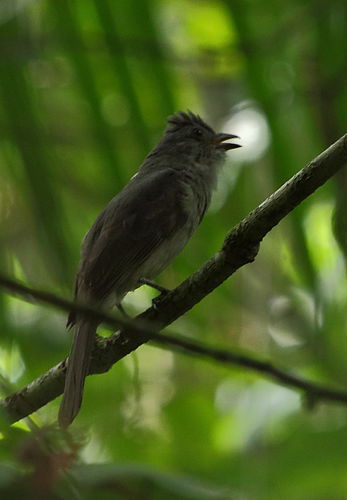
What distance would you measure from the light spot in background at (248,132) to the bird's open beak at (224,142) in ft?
0.13

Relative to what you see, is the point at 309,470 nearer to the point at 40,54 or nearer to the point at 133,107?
the point at 133,107

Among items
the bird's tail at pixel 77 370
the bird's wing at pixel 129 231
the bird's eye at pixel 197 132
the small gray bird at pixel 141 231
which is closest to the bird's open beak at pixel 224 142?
the small gray bird at pixel 141 231

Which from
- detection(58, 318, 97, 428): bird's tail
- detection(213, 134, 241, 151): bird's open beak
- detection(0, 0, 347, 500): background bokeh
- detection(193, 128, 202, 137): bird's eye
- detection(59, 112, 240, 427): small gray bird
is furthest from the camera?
detection(193, 128, 202, 137): bird's eye

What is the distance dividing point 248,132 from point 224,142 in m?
0.61

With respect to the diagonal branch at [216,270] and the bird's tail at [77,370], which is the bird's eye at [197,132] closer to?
the bird's tail at [77,370]

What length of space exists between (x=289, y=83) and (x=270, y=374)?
Result: 2309 millimetres

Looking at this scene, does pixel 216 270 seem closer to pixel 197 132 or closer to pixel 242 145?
pixel 242 145

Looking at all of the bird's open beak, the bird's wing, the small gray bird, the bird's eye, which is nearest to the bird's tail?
the small gray bird

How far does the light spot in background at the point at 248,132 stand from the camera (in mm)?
4195

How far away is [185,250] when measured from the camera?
11.7ft

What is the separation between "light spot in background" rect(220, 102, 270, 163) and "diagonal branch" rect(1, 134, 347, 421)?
1422 millimetres

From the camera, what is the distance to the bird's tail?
264 cm

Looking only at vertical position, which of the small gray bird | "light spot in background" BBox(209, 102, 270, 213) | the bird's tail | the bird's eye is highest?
the bird's eye

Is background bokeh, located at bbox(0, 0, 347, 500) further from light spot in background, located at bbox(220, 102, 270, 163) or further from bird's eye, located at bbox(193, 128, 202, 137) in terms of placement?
bird's eye, located at bbox(193, 128, 202, 137)
